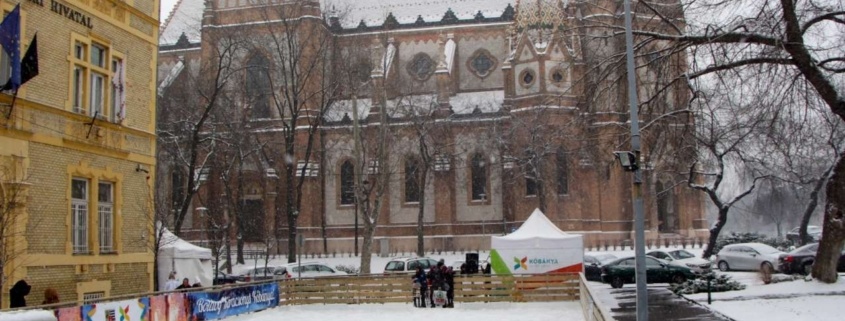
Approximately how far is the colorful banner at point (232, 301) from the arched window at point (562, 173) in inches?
998

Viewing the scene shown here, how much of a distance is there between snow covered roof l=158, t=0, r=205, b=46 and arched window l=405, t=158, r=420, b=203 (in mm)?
17697

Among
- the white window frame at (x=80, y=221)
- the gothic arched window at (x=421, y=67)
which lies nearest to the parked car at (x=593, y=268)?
the white window frame at (x=80, y=221)

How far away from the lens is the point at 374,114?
5288 centimetres

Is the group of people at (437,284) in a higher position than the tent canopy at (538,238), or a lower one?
lower

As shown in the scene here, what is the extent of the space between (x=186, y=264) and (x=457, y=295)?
9.60 m

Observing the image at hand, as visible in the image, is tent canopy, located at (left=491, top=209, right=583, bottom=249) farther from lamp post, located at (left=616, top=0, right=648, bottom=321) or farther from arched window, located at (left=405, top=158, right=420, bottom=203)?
arched window, located at (left=405, top=158, right=420, bottom=203)

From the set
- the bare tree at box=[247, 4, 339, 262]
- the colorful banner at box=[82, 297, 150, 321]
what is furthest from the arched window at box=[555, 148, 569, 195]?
the colorful banner at box=[82, 297, 150, 321]

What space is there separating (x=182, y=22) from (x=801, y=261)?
46929 mm

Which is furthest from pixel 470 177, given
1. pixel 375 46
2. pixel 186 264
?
pixel 186 264

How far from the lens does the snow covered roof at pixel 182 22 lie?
2367 inches

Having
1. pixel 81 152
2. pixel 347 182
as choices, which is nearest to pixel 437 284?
pixel 81 152

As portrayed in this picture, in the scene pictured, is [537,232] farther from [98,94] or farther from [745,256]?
[98,94]

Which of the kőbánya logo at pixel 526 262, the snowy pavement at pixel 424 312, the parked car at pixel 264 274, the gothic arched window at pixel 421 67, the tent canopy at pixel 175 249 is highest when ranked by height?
the gothic arched window at pixel 421 67

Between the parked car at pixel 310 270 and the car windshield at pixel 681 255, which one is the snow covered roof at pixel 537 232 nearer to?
the parked car at pixel 310 270
